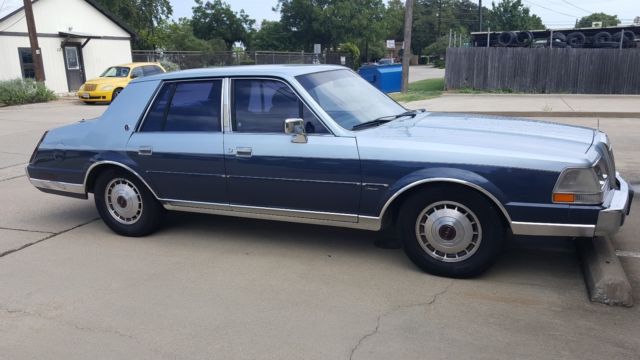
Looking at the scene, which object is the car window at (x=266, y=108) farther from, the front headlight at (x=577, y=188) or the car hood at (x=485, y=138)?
the front headlight at (x=577, y=188)

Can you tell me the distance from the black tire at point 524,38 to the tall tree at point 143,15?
1373 inches

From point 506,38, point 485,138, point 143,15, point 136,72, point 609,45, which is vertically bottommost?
point 136,72

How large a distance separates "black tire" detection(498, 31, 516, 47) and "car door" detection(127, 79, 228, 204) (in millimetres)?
21117

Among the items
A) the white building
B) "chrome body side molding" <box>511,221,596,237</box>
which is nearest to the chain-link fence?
the white building

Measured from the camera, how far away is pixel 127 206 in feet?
17.8

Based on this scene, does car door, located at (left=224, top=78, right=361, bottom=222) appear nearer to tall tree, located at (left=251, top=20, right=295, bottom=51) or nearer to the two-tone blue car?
the two-tone blue car

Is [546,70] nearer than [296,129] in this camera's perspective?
No

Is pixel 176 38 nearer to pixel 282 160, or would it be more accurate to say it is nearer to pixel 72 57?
pixel 72 57

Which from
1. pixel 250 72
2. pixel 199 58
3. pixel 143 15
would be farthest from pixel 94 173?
pixel 143 15

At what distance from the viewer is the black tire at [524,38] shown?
23219 millimetres

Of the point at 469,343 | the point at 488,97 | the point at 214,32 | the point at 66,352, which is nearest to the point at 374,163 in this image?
the point at 469,343

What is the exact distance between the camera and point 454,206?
4152mm

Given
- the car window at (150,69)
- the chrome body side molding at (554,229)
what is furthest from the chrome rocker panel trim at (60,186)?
the car window at (150,69)

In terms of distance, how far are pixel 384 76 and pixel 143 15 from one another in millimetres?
34083
